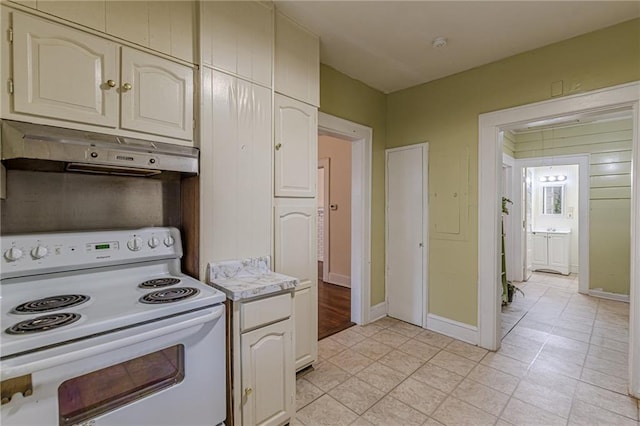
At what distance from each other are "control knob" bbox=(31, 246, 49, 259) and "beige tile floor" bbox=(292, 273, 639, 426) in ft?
5.36

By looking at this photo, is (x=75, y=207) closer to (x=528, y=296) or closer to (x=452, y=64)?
(x=452, y=64)

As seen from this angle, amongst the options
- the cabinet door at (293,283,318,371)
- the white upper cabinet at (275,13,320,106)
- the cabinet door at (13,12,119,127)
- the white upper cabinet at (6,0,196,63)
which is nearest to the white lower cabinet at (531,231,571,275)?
the cabinet door at (293,283,318,371)

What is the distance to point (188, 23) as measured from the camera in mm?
1680

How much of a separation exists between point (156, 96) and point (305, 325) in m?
1.85

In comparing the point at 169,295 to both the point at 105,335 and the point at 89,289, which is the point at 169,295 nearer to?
the point at 105,335

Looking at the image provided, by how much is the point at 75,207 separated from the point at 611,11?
146 inches

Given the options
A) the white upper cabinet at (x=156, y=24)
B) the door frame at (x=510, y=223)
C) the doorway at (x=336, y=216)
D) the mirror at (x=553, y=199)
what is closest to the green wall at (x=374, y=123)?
the doorway at (x=336, y=216)

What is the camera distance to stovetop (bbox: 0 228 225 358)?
3.41 feet

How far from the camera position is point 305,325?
7.49ft

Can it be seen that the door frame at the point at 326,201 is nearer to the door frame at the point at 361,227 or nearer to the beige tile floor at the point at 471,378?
the door frame at the point at 361,227

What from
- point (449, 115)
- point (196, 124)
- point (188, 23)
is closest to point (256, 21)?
point (188, 23)

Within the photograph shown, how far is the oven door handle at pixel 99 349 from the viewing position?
2.99 feet

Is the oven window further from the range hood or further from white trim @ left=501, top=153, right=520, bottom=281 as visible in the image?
white trim @ left=501, top=153, right=520, bottom=281

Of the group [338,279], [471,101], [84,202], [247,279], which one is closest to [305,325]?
[247,279]
